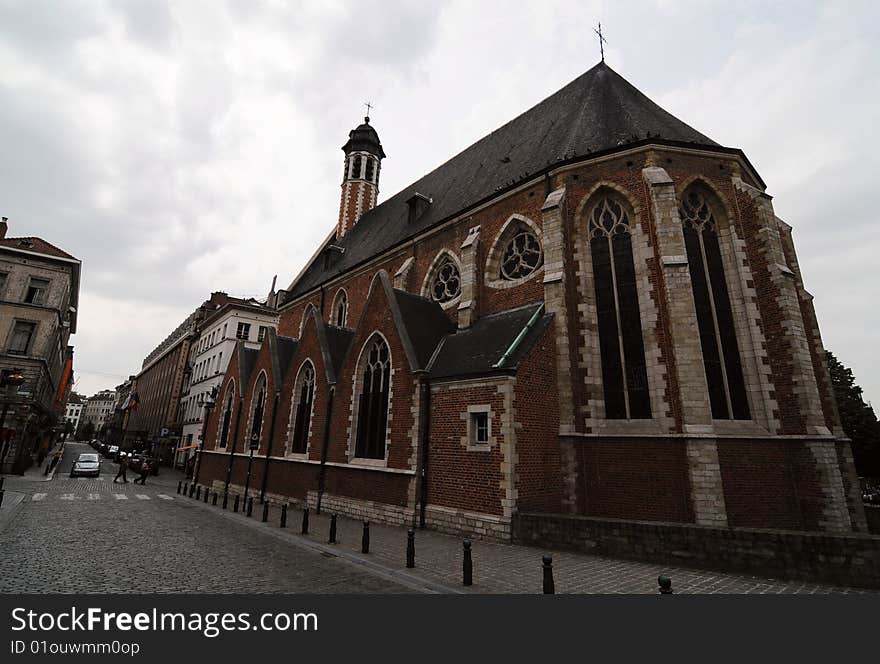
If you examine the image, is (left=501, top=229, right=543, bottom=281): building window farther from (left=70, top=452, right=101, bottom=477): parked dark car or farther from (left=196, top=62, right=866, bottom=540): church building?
(left=70, top=452, right=101, bottom=477): parked dark car

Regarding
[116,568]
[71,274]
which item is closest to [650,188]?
[116,568]

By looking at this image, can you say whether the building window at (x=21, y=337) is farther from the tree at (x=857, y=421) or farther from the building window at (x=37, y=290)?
the tree at (x=857, y=421)

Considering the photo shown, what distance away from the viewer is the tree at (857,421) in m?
30.4

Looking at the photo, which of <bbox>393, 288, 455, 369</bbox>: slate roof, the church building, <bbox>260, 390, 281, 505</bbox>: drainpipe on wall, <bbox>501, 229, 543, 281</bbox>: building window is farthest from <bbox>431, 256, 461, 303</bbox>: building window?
<bbox>260, 390, 281, 505</bbox>: drainpipe on wall

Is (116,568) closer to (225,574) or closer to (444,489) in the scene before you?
(225,574)

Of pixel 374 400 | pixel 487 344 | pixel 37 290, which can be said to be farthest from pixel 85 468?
pixel 487 344

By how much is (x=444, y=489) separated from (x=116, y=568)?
742 centimetres

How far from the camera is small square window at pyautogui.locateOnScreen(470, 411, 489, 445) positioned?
11852mm

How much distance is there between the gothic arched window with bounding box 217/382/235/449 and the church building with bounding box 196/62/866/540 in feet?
27.9

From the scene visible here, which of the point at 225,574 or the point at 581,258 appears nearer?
the point at 225,574

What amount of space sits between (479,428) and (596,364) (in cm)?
402

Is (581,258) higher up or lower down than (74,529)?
higher up

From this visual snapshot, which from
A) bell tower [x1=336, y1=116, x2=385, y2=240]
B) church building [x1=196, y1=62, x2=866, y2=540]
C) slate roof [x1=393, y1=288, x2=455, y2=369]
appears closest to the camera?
church building [x1=196, y1=62, x2=866, y2=540]
